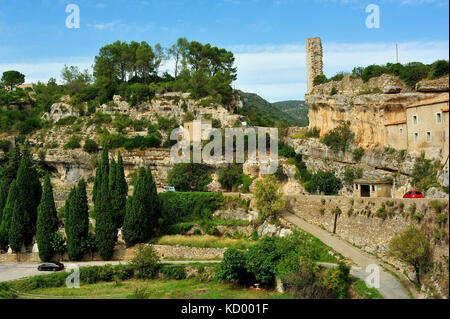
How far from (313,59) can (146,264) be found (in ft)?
83.1

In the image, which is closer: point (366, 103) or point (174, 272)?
point (174, 272)

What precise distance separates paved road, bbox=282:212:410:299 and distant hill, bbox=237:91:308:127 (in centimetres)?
2293

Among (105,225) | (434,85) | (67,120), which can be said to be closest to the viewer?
(434,85)

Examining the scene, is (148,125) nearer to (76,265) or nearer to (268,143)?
(268,143)

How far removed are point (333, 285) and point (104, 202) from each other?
17134mm

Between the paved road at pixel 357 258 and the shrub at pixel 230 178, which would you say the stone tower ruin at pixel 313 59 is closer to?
the shrub at pixel 230 178

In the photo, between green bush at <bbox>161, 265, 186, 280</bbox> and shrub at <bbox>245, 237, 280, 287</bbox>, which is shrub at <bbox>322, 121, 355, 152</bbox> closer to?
shrub at <bbox>245, 237, 280, 287</bbox>

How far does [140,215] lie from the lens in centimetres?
3077

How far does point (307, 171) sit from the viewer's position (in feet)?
120

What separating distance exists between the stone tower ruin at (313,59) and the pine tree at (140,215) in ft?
61.6

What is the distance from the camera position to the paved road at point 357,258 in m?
18.4

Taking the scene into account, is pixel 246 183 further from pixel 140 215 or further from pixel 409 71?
pixel 409 71

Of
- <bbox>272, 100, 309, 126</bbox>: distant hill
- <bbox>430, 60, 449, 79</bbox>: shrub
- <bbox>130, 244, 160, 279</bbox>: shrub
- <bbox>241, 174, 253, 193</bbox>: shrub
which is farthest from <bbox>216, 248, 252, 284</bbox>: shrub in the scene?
<bbox>272, 100, 309, 126</bbox>: distant hill

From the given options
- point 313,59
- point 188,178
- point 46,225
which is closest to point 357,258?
point 188,178
